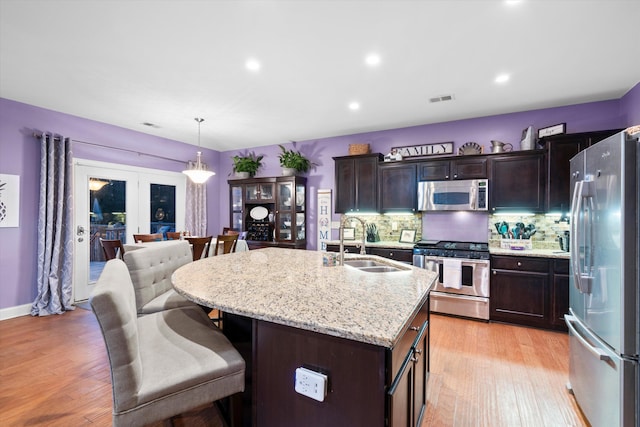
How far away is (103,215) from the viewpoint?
186 inches

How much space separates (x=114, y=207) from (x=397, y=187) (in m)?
4.50

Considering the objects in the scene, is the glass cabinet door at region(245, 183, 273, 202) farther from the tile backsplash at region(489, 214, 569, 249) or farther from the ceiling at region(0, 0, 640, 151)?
the tile backsplash at region(489, 214, 569, 249)

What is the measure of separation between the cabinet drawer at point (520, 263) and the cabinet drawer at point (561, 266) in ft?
0.24

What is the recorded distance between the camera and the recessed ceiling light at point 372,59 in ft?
8.74

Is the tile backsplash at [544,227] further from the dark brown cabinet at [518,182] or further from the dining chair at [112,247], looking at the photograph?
the dining chair at [112,247]

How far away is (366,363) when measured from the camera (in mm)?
1075

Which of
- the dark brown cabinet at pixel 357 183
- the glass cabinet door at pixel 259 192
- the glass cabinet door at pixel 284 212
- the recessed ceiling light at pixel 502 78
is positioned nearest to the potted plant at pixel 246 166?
the glass cabinet door at pixel 259 192

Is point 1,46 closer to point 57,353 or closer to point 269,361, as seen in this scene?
point 57,353

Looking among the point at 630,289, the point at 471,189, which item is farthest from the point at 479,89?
the point at 630,289

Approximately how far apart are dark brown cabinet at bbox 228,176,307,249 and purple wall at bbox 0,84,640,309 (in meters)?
0.67

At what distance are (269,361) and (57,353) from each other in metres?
2.88

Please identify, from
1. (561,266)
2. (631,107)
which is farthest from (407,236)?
(631,107)

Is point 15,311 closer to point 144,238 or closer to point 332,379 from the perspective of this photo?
point 144,238

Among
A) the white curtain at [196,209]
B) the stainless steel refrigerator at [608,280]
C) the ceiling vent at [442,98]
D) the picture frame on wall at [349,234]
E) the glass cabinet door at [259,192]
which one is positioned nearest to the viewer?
the stainless steel refrigerator at [608,280]
